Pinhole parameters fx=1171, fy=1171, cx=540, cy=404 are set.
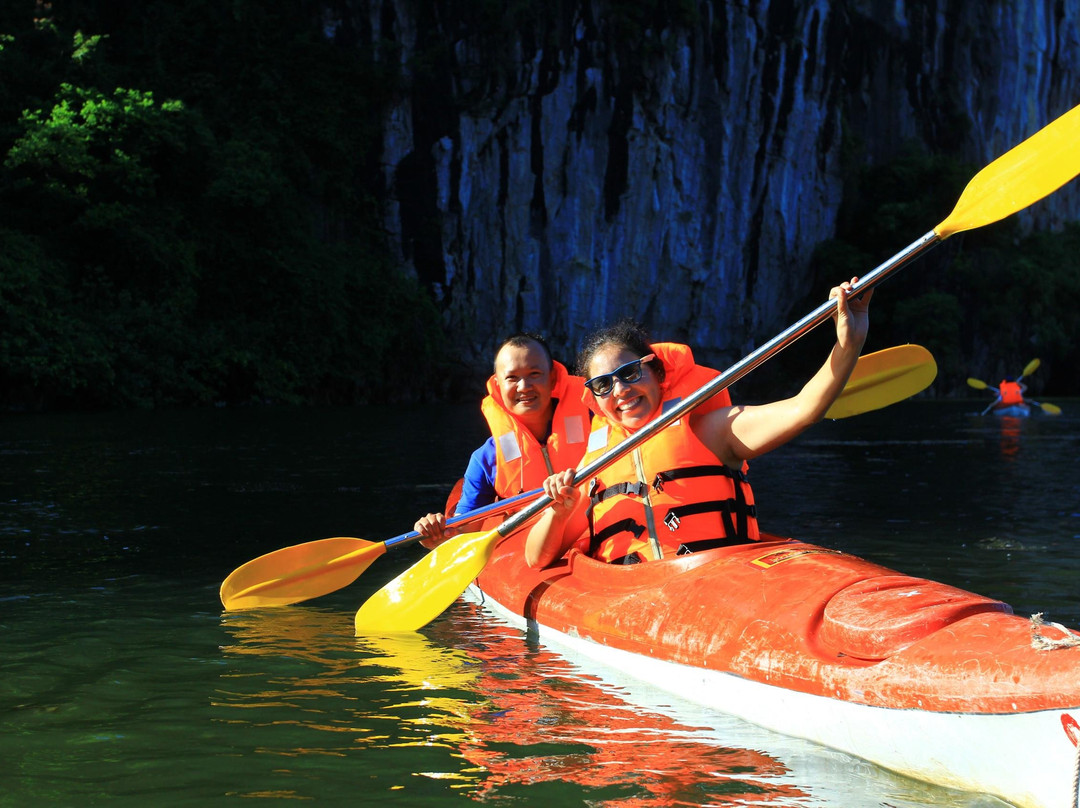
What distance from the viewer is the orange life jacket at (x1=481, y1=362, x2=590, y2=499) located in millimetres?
4605

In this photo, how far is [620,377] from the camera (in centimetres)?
358

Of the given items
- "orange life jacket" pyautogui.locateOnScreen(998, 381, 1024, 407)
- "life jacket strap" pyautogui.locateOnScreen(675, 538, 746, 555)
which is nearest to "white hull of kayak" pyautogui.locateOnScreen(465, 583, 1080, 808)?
"life jacket strap" pyautogui.locateOnScreen(675, 538, 746, 555)

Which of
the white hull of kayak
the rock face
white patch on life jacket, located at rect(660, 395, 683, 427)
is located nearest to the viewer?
the white hull of kayak

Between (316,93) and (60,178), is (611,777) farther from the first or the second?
(316,93)

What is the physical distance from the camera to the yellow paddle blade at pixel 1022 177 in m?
3.61

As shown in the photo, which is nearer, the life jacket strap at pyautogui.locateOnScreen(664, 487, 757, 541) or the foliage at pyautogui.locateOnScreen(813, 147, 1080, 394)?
the life jacket strap at pyautogui.locateOnScreen(664, 487, 757, 541)

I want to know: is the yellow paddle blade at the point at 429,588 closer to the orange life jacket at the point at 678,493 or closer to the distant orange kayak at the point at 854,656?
the distant orange kayak at the point at 854,656

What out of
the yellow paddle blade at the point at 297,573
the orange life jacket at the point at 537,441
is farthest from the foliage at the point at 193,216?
the orange life jacket at the point at 537,441

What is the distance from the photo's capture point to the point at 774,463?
11.9 meters

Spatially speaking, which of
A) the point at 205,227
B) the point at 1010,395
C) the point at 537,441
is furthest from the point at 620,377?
the point at 205,227

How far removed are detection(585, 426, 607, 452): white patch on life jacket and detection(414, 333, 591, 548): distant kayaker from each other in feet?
2.15

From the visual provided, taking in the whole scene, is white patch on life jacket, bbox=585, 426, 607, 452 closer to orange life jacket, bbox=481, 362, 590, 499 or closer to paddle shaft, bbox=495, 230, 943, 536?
paddle shaft, bbox=495, 230, 943, 536

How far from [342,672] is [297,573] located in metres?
1.21

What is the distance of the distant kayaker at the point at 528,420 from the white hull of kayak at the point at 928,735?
4.75ft
